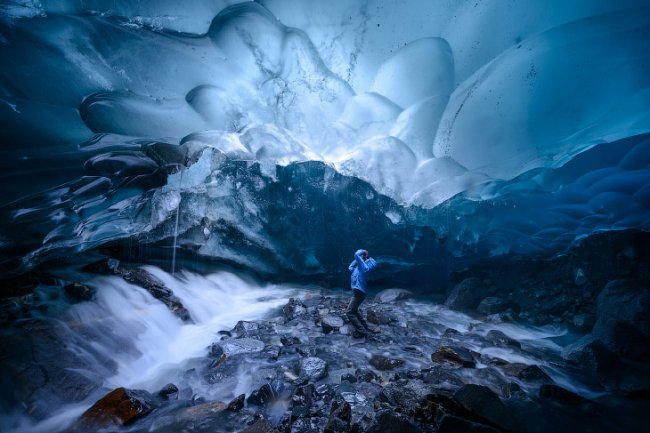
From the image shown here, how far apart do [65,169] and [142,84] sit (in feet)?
8.74

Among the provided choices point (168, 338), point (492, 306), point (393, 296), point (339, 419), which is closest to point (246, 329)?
point (168, 338)

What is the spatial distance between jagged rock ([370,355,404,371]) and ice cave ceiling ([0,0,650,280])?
6744mm

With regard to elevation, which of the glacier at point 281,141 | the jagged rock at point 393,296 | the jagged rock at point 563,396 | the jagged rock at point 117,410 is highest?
the glacier at point 281,141

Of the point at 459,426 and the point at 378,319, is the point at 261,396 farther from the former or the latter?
the point at 378,319

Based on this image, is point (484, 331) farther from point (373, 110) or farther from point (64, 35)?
point (64, 35)

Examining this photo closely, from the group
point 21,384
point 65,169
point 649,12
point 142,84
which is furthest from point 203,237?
point 649,12

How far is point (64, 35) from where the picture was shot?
14.5 feet

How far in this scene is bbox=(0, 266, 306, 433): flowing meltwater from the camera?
4.32m

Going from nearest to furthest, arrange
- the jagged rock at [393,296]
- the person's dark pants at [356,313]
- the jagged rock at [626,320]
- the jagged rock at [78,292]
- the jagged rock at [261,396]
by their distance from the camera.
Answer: the jagged rock at [261,396] → the jagged rock at [626,320] → the jagged rock at [78,292] → the person's dark pants at [356,313] → the jagged rock at [393,296]

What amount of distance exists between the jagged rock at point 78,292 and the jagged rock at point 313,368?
5214mm

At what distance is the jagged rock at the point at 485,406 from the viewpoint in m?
2.80

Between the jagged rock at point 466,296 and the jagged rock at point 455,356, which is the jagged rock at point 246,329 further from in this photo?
the jagged rock at point 466,296

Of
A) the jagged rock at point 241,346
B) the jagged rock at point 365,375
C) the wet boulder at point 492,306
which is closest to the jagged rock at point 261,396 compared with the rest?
the jagged rock at point 365,375

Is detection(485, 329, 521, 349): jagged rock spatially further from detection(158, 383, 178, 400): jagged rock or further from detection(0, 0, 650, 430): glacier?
detection(158, 383, 178, 400): jagged rock
